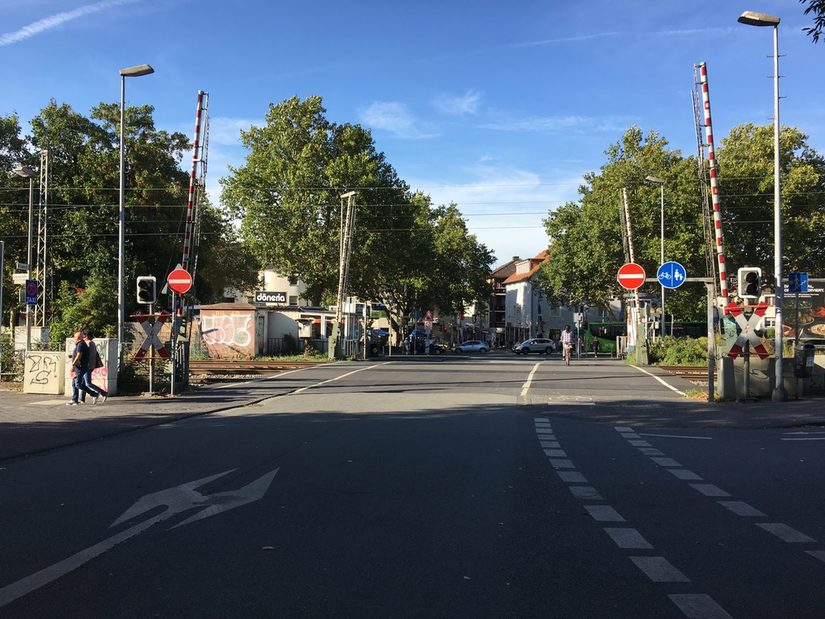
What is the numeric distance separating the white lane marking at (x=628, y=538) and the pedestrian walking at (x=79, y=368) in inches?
529

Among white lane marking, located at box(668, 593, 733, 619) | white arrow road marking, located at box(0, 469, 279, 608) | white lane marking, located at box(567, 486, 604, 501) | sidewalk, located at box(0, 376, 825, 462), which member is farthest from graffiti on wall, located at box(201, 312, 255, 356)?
white lane marking, located at box(668, 593, 733, 619)

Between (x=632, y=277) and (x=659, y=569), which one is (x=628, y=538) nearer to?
(x=659, y=569)

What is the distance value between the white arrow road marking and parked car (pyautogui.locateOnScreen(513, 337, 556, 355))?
6230cm

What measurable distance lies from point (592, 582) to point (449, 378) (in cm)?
2202

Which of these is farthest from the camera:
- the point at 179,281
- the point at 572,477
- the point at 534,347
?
the point at 534,347

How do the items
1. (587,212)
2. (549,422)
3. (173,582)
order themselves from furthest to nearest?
(587,212), (549,422), (173,582)

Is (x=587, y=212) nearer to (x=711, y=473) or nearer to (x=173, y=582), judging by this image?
(x=711, y=473)

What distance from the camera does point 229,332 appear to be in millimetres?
41281

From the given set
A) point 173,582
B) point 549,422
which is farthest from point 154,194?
point 173,582

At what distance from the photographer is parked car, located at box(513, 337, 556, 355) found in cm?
6996

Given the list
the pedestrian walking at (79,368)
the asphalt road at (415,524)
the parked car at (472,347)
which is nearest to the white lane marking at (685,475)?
the asphalt road at (415,524)

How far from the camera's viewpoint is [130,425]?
13234 mm

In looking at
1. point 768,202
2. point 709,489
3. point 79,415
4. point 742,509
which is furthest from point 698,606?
point 768,202

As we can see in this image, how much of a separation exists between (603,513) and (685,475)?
2.49 meters
